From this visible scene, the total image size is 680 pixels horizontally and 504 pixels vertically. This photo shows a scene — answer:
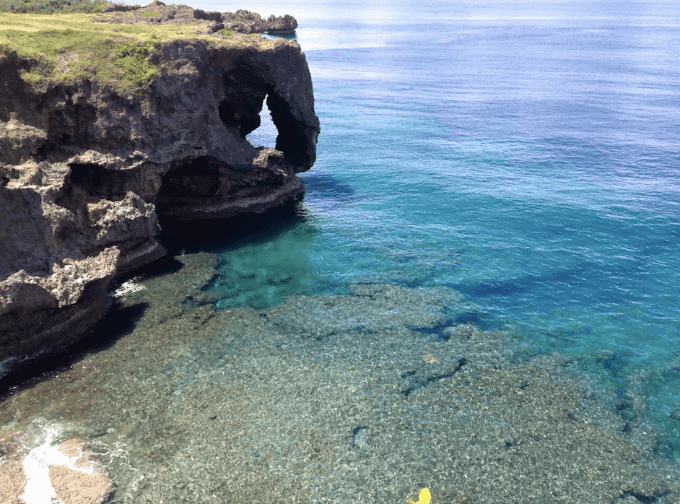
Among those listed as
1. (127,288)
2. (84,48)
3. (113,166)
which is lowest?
(127,288)

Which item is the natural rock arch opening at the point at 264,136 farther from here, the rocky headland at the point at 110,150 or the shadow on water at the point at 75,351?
the shadow on water at the point at 75,351

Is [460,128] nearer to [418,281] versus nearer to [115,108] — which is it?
[418,281]

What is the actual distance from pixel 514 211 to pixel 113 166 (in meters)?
37.4

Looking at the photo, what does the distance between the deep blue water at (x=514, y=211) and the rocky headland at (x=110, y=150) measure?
7.50m

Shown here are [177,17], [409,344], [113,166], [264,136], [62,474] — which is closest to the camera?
[62,474]

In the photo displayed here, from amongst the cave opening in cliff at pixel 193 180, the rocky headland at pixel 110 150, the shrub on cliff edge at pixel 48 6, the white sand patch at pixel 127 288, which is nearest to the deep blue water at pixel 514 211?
the white sand patch at pixel 127 288

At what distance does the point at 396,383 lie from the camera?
2766 cm

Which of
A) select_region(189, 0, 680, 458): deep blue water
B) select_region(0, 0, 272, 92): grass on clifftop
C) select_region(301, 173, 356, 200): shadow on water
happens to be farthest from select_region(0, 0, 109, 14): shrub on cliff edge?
select_region(301, 173, 356, 200): shadow on water

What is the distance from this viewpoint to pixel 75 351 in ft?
97.2

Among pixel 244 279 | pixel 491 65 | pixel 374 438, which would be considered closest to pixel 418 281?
pixel 244 279

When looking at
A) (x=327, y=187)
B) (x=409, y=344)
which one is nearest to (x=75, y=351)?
(x=409, y=344)

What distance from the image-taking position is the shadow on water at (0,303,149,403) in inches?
1064

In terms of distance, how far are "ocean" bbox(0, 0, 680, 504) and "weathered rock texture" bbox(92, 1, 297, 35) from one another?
23178mm

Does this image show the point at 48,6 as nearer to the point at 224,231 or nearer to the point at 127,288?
the point at 224,231
